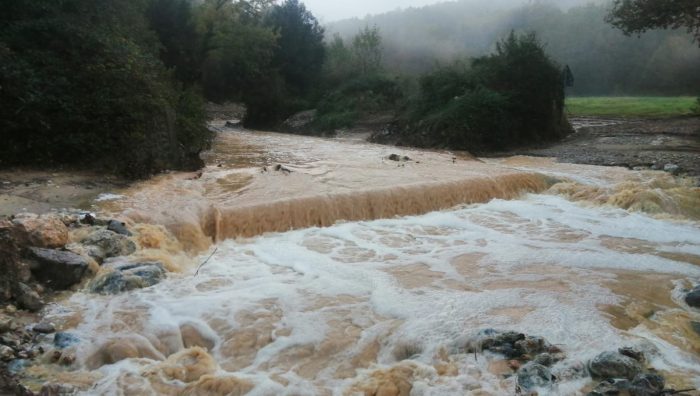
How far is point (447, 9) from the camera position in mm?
66188

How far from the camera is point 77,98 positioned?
10.6 meters

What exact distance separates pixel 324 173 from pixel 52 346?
8.19 meters

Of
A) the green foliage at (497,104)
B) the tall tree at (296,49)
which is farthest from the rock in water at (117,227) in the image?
the tall tree at (296,49)

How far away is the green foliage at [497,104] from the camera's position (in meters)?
19.0

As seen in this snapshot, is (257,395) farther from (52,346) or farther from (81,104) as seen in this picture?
(81,104)

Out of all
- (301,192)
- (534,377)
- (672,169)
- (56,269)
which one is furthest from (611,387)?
(672,169)

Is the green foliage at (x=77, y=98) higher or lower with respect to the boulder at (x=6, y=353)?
higher

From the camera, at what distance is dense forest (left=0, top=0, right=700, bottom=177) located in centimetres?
1052

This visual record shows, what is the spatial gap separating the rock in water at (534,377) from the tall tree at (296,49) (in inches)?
1121

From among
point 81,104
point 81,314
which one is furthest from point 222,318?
point 81,104

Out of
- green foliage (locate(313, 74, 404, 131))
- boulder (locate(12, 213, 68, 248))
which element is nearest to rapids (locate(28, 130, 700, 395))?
boulder (locate(12, 213, 68, 248))

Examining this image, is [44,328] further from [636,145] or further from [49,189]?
[636,145]

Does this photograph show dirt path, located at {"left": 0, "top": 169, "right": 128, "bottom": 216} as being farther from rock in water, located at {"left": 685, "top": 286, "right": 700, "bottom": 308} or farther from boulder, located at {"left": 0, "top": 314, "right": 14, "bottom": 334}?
rock in water, located at {"left": 685, "top": 286, "right": 700, "bottom": 308}

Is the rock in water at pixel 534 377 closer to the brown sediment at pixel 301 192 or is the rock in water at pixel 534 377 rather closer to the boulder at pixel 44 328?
the boulder at pixel 44 328
